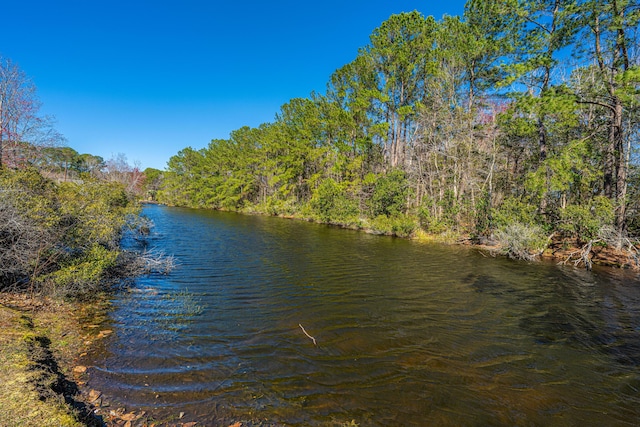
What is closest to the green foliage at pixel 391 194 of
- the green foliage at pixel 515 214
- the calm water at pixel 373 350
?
the green foliage at pixel 515 214

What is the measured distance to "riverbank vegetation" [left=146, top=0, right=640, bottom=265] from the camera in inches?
601

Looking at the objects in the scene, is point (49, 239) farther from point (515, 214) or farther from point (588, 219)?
point (515, 214)

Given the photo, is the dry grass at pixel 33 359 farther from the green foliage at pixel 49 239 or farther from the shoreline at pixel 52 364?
the green foliage at pixel 49 239

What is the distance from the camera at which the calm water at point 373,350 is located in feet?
13.4

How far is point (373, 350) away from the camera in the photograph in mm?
5777

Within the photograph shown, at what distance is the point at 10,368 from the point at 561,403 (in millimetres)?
8002

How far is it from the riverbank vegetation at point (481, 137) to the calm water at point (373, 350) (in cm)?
735

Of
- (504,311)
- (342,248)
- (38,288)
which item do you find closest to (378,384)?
(504,311)

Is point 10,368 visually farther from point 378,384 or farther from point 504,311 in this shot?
point 504,311

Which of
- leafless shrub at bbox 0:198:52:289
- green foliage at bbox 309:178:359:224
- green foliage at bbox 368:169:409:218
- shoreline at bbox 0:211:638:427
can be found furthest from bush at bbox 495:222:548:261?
leafless shrub at bbox 0:198:52:289

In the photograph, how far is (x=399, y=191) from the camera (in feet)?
88.3

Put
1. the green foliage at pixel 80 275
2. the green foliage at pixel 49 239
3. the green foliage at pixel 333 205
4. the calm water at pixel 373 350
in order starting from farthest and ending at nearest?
the green foliage at pixel 333 205 → the green foliage at pixel 80 275 → the green foliage at pixel 49 239 → the calm water at pixel 373 350

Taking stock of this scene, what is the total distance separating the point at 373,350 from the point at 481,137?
24.5 metres

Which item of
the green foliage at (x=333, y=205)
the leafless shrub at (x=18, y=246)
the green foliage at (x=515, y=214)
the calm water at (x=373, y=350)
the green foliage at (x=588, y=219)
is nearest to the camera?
the calm water at (x=373, y=350)
